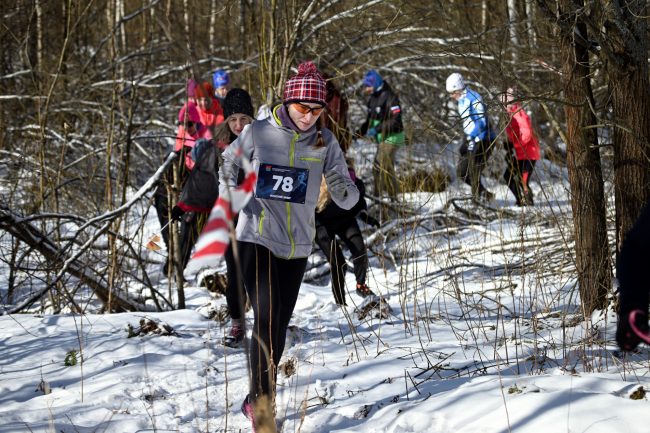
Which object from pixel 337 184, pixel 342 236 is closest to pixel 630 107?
pixel 337 184

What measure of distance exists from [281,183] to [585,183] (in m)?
1.93

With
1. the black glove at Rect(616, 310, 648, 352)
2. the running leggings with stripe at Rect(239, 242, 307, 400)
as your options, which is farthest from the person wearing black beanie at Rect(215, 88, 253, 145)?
the black glove at Rect(616, 310, 648, 352)

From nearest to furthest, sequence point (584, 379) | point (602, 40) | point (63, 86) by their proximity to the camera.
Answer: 1. point (584, 379)
2. point (602, 40)
3. point (63, 86)

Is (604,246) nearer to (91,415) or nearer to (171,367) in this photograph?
(171,367)

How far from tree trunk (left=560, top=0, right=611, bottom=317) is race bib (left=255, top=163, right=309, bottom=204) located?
1760 mm

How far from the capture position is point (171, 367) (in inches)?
171

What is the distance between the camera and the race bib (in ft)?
11.3

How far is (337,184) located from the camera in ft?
11.7

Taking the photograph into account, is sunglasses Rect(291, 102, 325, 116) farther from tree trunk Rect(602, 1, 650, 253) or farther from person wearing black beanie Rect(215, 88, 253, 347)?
tree trunk Rect(602, 1, 650, 253)

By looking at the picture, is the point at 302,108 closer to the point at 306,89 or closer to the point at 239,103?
the point at 306,89

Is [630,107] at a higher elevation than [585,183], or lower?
higher

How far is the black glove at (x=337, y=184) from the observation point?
3568mm

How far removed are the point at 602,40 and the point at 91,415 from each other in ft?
10.2

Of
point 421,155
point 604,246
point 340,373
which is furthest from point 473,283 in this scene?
point 421,155
